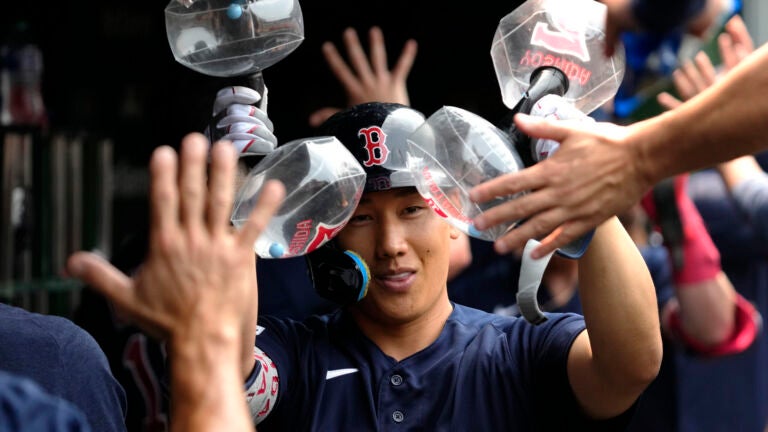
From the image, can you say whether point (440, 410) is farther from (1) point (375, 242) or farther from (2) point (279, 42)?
(2) point (279, 42)

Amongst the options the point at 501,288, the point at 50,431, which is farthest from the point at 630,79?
the point at 501,288

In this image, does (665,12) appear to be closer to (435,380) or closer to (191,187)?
(191,187)

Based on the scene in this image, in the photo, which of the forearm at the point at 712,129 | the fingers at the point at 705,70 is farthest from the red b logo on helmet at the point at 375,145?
the fingers at the point at 705,70

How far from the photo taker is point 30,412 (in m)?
1.42

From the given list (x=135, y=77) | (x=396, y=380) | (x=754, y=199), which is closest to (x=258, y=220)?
(x=396, y=380)

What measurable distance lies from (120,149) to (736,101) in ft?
12.4

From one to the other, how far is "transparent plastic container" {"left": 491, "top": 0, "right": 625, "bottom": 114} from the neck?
0.58 meters

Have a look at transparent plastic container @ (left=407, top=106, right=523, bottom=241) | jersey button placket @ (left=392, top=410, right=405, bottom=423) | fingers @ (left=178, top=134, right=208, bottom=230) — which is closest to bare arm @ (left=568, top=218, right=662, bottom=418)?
transparent plastic container @ (left=407, top=106, right=523, bottom=241)

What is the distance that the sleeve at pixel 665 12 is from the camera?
1663 mm

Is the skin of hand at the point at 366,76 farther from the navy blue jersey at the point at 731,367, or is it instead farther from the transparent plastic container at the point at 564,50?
the navy blue jersey at the point at 731,367

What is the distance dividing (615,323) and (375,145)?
26.9 inches

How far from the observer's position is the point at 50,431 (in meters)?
1.42

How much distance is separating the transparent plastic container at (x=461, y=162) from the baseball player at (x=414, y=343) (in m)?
0.29

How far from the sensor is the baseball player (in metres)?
2.21
